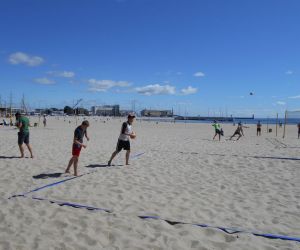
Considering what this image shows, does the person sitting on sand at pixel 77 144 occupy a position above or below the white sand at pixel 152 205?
above

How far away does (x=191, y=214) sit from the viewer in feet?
14.7

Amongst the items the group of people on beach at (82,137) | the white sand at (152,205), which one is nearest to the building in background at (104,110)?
the group of people on beach at (82,137)

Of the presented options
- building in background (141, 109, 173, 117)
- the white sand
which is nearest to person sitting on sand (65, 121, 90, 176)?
the white sand

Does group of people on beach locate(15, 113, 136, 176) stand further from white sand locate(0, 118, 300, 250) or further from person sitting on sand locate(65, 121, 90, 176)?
white sand locate(0, 118, 300, 250)

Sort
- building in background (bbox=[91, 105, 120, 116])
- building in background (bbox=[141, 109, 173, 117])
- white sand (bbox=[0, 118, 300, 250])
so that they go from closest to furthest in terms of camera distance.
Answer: white sand (bbox=[0, 118, 300, 250]) → building in background (bbox=[91, 105, 120, 116]) → building in background (bbox=[141, 109, 173, 117])

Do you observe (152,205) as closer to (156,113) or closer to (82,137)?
(82,137)

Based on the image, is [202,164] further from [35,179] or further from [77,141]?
[35,179]

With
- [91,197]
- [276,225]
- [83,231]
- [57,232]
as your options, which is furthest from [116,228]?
[276,225]

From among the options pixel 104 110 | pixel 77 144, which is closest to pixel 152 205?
pixel 77 144

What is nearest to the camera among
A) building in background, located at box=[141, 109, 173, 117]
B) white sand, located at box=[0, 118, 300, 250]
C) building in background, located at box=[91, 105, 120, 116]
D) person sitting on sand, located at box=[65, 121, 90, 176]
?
white sand, located at box=[0, 118, 300, 250]

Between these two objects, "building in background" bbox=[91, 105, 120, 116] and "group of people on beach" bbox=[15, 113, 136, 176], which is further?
"building in background" bbox=[91, 105, 120, 116]

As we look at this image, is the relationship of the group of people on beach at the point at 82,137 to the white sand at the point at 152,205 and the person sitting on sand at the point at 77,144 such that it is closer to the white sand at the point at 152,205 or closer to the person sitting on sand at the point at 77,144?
the person sitting on sand at the point at 77,144

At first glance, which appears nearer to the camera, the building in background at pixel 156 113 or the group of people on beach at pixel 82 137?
the group of people on beach at pixel 82 137

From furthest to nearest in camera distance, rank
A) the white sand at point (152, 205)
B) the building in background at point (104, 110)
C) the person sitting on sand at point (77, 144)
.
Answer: the building in background at point (104, 110) < the person sitting on sand at point (77, 144) < the white sand at point (152, 205)
